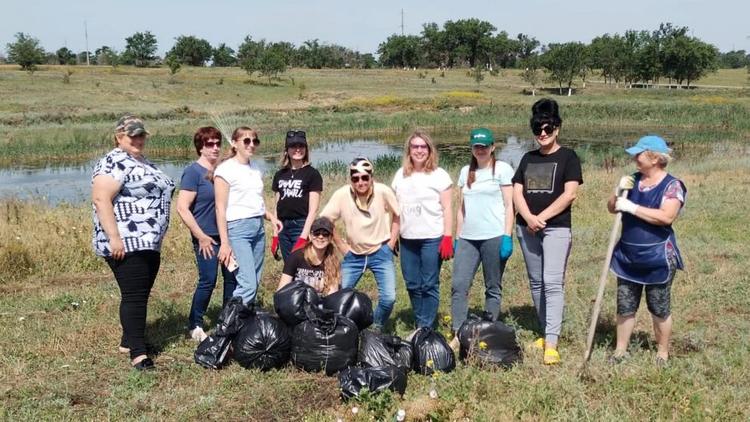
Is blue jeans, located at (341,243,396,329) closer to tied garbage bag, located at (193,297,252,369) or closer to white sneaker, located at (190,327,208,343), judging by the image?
tied garbage bag, located at (193,297,252,369)

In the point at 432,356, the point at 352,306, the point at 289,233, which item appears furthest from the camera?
the point at 289,233

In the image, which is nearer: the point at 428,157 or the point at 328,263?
the point at 428,157

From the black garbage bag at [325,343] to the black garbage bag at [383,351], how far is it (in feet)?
0.25

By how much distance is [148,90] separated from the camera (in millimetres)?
45531

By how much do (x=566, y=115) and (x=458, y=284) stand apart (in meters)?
36.1

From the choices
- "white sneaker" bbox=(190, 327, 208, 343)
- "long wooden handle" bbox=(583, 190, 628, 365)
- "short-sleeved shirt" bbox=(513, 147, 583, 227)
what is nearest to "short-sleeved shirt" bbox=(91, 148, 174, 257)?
"white sneaker" bbox=(190, 327, 208, 343)

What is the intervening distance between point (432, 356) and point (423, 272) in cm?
86

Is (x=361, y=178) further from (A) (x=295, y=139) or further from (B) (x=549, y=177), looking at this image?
(B) (x=549, y=177)

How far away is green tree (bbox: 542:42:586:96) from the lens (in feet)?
185

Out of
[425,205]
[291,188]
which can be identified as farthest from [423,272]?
[291,188]

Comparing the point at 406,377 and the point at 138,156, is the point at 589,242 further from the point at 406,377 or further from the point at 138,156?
the point at 138,156

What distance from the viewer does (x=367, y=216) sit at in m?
5.01

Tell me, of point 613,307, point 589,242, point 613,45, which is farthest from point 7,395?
point 613,45

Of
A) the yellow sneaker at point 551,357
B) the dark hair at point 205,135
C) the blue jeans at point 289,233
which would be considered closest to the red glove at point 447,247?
the yellow sneaker at point 551,357
